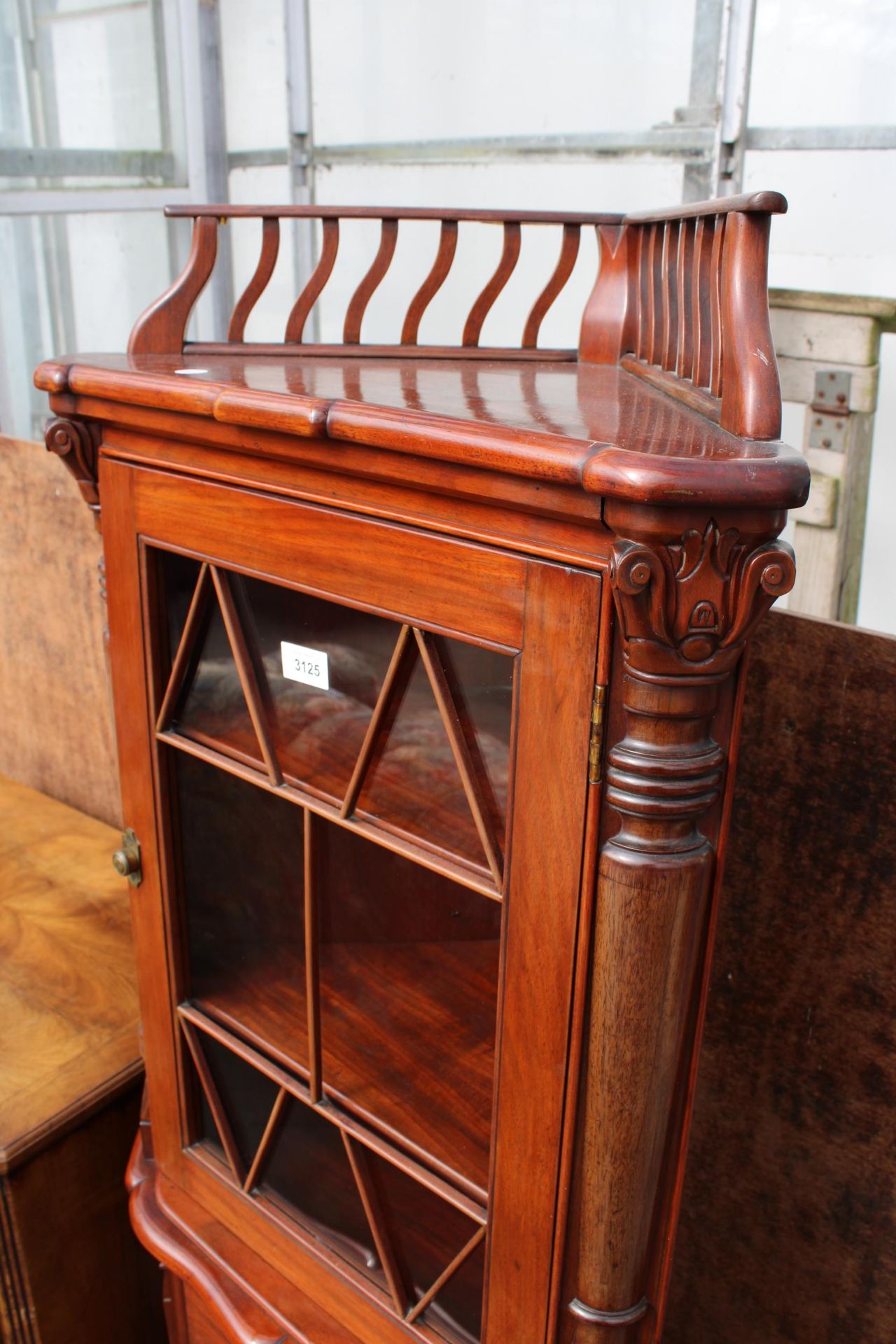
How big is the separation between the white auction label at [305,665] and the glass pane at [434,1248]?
1.26ft

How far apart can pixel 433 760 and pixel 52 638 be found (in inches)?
46.2

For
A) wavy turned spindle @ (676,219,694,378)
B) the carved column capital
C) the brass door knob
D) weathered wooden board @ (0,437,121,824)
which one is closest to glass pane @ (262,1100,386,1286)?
the brass door knob

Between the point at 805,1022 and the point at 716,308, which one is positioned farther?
the point at 805,1022

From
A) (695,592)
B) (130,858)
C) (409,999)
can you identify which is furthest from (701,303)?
(130,858)

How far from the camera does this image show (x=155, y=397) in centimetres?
82

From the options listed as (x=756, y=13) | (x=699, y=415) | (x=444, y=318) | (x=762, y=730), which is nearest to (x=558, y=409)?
(x=699, y=415)

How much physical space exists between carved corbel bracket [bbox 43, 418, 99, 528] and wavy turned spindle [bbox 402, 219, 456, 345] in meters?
0.30

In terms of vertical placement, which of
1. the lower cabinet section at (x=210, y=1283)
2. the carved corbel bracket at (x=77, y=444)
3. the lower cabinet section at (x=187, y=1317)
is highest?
the carved corbel bracket at (x=77, y=444)

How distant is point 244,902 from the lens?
975mm

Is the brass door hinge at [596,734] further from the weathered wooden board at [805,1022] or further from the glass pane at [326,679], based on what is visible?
the weathered wooden board at [805,1022]

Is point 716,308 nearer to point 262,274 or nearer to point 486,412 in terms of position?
point 486,412

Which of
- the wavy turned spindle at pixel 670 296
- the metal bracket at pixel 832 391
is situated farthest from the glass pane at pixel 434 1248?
the metal bracket at pixel 832 391

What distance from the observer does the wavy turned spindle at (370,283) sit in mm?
1011

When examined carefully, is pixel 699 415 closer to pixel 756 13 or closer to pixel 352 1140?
pixel 352 1140
